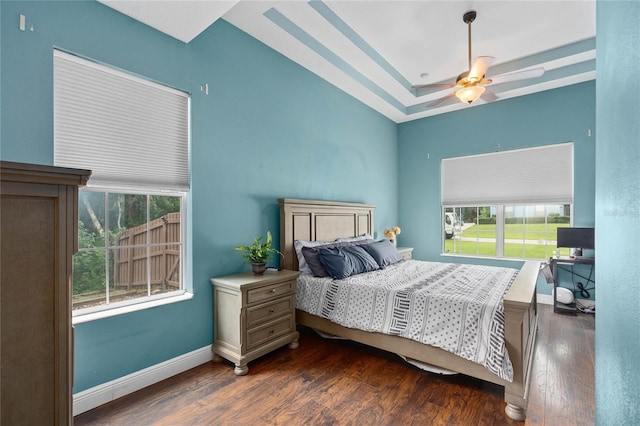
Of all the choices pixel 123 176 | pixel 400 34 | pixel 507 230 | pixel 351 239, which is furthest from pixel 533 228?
pixel 123 176

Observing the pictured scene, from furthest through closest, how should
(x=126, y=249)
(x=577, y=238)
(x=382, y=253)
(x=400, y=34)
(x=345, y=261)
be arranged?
(x=577, y=238) < (x=382, y=253) < (x=400, y=34) < (x=345, y=261) < (x=126, y=249)

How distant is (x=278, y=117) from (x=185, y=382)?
2.57 meters

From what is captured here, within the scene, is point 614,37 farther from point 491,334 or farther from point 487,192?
point 487,192

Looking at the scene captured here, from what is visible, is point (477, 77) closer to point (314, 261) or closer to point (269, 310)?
point (314, 261)

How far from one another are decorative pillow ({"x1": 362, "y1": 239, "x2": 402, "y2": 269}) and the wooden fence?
6.55ft

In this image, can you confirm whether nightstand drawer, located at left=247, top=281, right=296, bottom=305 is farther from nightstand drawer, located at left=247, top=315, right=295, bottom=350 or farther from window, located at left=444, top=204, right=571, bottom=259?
window, located at left=444, top=204, right=571, bottom=259

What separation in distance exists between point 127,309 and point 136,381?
51 cm

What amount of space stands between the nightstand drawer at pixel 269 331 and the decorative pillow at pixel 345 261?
600mm

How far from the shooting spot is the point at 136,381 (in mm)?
2105

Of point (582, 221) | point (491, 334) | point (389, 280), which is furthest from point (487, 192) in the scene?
point (491, 334)

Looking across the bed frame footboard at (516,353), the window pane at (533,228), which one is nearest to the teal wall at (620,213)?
the bed frame footboard at (516,353)

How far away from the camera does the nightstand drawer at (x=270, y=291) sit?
2.41m

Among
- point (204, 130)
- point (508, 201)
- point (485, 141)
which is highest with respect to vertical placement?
point (485, 141)

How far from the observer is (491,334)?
193cm
